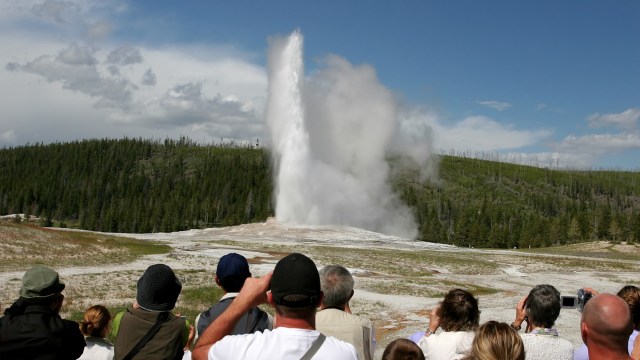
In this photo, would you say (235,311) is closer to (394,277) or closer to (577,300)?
(577,300)

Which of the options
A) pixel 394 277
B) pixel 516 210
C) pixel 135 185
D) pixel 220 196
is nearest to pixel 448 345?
pixel 394 277

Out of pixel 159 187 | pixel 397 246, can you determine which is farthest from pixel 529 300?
pixel 159 187

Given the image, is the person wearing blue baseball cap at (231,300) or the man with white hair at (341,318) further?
the man with white hair at (341,318)

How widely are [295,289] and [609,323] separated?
6.22 ft

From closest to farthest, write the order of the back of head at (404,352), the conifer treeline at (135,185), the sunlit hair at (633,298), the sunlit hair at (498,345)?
the sunlit hair at (498,345) → the back of head at (404,352) → the sunlit hair at (633,298) → the conifer treeline at (135,185)

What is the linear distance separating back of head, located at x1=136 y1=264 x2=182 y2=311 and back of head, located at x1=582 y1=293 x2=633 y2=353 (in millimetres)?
3063

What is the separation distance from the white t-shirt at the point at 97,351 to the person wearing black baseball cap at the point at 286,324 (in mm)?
2486

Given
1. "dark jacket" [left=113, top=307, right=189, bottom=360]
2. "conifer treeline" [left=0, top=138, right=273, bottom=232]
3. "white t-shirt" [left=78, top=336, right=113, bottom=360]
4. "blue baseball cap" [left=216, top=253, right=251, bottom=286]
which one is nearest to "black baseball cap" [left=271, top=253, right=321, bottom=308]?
"blue baseball cap" [left=216, top=253, right=251, bottom=286]

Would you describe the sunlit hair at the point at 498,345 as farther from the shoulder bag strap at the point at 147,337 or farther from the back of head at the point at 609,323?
the shoulder bag strap at the point at 147,337

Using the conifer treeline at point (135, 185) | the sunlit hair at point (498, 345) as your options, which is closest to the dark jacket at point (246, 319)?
the sunlit hair at point (498, 345)

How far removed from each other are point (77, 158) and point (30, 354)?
7040 inches

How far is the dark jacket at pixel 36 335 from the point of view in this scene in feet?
13.5

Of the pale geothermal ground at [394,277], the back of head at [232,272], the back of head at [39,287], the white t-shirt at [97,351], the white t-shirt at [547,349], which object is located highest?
the back of head at [232,272]

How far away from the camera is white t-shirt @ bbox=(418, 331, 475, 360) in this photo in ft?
14.8
